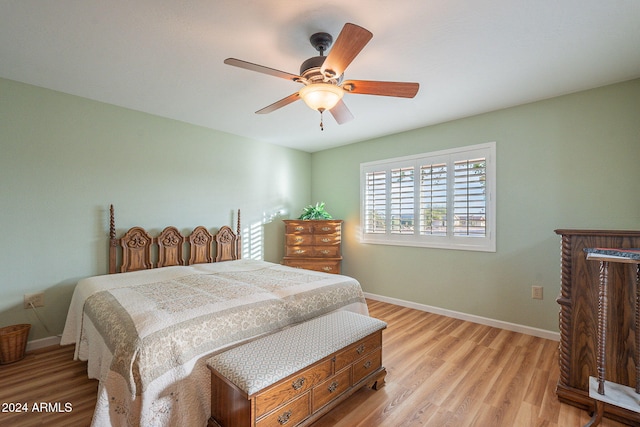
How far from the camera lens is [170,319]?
1.63m

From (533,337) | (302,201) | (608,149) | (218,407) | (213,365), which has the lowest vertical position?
(533,337)

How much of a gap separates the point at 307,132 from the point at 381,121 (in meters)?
1.08

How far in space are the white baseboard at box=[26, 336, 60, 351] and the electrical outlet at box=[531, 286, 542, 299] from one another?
490cm

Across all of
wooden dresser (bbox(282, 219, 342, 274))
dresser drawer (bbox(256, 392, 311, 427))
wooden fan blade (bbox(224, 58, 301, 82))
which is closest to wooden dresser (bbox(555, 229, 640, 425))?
dresser drawer (bbox(256, 392, 311, 427))

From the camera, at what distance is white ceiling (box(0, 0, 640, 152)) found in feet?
5.54

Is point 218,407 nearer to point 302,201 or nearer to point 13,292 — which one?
point 13,292

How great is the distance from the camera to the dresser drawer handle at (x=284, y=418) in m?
1.49

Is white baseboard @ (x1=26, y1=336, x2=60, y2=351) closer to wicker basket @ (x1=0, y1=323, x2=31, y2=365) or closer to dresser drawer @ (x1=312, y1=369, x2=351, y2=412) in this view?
wicker basket @ (x1=0, y1=323, x2=31, y2=365)

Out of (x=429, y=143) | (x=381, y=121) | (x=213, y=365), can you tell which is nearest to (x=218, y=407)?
(x=213, y=365)

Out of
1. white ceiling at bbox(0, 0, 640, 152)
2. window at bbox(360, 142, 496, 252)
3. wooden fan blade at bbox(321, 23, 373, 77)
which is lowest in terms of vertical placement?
window at bbox(360, 142, 496, 252)

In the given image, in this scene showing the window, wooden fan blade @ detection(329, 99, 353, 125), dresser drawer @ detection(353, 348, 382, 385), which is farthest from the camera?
the window

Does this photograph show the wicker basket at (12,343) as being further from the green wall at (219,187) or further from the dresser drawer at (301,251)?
the dresser drawer at (301,251)

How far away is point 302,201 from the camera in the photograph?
5223 millimetres

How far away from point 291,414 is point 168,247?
2645 millimetres
